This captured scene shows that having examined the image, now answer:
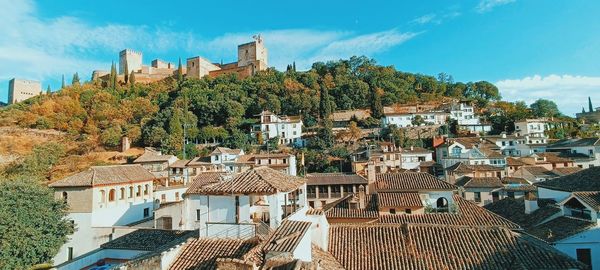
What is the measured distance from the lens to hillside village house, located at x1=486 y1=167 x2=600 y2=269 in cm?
1495

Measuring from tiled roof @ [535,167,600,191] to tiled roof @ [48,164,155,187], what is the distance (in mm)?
30562

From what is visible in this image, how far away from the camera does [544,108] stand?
77938mm

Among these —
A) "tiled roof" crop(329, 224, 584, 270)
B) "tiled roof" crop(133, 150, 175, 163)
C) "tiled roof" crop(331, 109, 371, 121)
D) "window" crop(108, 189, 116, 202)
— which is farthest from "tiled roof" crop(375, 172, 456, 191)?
"tiled roof" crop(331, 109, 371, 121)

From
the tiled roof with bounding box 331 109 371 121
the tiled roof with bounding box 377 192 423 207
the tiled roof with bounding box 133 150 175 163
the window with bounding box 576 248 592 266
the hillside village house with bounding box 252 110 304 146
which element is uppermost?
the tiled roof with bounding box 331 109 371 121

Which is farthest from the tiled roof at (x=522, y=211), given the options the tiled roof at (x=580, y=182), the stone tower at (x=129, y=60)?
the stone tower at (x=129, y=60)

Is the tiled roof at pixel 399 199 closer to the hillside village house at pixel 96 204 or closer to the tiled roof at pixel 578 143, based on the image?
the hillside village house at pixel 96 204

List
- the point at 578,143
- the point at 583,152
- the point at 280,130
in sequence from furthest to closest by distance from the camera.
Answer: the point at 280,130, the point at 578,143, the point at 583,152

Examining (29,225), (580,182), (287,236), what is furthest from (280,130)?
(287,236)

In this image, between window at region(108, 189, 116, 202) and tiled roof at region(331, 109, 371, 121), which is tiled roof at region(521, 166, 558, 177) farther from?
window at region(108, 189, 116, 202)

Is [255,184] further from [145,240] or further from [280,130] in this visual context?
[280,130]

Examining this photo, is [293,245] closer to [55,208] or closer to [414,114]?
[55,208]

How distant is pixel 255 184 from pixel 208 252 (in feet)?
7.92

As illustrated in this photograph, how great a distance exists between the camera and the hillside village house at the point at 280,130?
6811cm

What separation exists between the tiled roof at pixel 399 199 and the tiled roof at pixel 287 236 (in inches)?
480
